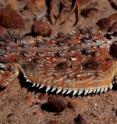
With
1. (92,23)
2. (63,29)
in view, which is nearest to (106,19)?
(92,23)

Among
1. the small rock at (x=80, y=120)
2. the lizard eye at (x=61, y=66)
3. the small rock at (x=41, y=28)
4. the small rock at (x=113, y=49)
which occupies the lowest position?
the small rock at (x=80, y=120)

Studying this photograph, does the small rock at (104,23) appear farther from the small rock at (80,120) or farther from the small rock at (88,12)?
the small rock at (80,120)

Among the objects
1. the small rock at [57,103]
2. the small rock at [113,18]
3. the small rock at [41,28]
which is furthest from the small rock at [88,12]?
the small rock at [57,103]

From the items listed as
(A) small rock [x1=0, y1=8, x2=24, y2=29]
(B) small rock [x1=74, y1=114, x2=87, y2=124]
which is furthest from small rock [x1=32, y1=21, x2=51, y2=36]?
(B) small rock [x1=74, y1=114, x2=87, y2=124]

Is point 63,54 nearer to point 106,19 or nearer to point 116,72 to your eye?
point 116,72

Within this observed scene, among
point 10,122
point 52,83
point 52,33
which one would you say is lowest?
point 10,122

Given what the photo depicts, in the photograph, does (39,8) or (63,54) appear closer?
(63,54)
